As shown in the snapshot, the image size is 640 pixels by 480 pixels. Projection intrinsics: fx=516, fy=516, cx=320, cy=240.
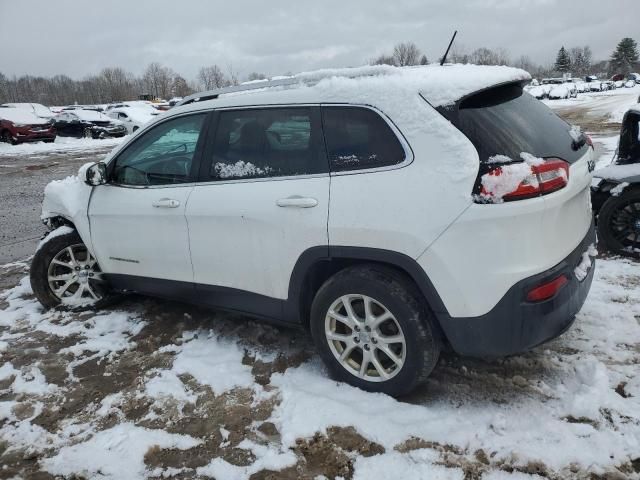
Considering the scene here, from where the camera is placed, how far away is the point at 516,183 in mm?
2535

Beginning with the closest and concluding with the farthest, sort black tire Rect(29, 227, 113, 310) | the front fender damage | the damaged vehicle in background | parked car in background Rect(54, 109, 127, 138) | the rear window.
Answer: the rear window → the front fender damage → black tire Rect(29, 227, 113, 310) → the damaged vehicle in background → parked car in background Rect(54, 109, 127, 138)

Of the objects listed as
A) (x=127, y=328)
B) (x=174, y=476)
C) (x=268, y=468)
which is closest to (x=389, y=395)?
(x=268, y=468)

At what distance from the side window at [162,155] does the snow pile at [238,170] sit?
30cm

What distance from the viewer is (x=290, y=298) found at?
3.29m

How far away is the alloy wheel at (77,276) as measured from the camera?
459 centimetres

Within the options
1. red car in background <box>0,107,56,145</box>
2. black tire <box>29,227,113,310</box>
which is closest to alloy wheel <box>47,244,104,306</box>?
black tire <box>29,227,113,310</box>

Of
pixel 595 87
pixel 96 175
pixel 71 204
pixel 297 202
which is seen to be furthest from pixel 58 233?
pixel 595 87

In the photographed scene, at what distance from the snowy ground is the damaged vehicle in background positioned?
1.18 metres

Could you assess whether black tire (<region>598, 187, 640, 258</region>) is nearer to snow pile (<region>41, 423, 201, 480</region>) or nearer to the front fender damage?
snow pile (<region>41, 423, 201, 480</region>)

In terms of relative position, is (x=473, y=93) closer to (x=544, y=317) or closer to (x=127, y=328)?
(x=544, y=317)

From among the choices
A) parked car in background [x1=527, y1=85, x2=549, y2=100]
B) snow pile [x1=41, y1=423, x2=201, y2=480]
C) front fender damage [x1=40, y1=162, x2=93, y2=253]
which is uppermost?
parked car in background [x1=527, y1=85, x2=549, y2=100]

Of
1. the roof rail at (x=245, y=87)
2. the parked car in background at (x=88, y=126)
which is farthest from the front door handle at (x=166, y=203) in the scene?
the parked car in background at (x=88, y=126)

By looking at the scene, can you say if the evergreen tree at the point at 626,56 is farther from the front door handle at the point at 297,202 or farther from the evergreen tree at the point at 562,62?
the front door handle at the point at 297,202

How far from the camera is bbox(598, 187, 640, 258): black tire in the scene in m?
5.00
